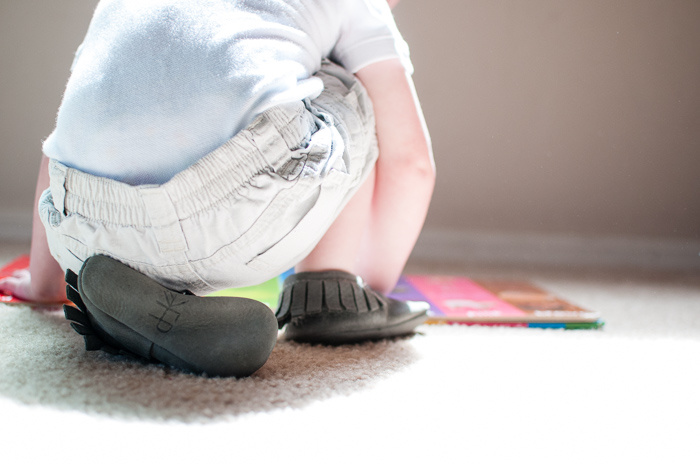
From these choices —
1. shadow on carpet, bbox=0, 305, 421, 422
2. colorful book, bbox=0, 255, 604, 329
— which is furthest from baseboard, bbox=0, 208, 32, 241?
shadow on carpet, bbox=0, 305, 421, 422

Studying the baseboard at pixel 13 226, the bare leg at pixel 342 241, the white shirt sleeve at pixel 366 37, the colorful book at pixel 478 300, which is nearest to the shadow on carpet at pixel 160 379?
the bare leg at pixel 342 241

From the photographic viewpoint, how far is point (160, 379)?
54cm

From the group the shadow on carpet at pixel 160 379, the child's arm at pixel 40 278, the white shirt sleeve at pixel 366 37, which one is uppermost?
the white shirt sleeve at pixel 366 37

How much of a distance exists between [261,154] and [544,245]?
1.38 m

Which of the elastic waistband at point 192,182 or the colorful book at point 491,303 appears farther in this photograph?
the colorful book at point 491,303

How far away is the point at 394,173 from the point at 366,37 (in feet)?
0.60

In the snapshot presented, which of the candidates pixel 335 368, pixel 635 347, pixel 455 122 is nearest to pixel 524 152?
pixel 455 122

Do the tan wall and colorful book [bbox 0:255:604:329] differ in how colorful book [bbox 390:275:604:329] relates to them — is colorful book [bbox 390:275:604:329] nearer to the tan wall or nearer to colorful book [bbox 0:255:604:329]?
colorful book [bbox 0:255:604:329]

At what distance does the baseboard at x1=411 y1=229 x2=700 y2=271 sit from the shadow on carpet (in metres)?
1.03

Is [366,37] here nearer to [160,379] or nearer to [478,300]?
[160,379]

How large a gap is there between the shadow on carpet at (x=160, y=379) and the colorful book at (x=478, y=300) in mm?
225

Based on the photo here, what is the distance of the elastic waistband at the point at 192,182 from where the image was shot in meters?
0.53

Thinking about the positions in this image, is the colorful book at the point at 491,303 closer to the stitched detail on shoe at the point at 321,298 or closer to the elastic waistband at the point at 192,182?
the stitched detail on shoe at the point at 321,298

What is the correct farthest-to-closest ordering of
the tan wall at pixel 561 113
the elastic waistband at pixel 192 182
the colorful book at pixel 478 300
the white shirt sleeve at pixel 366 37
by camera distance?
1. the tan wall at pixel 561 113
2. the colorful book at pixel 478 300
3. the white shirt sleeve at pixel 366 37
4. the elastic waistband at pixel 192 182
